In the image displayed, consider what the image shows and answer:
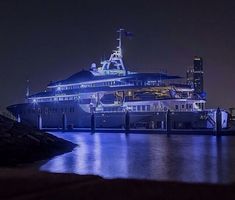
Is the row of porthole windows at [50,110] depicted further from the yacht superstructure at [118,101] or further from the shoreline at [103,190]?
the shoreline at [103,190]

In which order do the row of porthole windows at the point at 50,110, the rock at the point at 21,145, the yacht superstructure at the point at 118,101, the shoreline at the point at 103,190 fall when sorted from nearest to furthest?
the shoreline at the point at 103,190 < the rock at the point at 21,145 < the yacht superstructure at the point at 118,101 < the row of porthole windows at the point at 50,110

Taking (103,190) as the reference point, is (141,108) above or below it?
above

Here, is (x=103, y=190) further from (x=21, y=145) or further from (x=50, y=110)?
(x=50, y=110)

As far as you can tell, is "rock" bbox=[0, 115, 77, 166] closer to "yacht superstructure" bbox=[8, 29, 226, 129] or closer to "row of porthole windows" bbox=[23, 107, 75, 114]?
"yacht superstructure" bbox=[8, 29, 226, 129]

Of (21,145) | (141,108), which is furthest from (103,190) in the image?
(141,108)

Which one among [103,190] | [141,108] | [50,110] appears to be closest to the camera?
[103,190]

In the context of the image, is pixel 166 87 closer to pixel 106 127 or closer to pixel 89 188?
pixel 106 127

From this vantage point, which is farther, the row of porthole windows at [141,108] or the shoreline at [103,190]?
the row of porthole windows at [141,108]

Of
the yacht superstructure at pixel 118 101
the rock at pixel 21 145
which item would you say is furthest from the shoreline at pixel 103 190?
the yacht superstructure at pixel 118 101

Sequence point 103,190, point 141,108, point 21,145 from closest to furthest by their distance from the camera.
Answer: point 103,190, point 21,145, point 141,108

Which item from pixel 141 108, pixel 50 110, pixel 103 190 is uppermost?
pixel 50 110

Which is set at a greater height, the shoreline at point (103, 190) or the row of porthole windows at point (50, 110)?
the row of porthole windows at point (50, 110)

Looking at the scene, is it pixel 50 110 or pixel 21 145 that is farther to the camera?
pixel 50 110

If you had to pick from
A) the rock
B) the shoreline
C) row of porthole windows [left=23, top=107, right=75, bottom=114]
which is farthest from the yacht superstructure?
the shoreline
